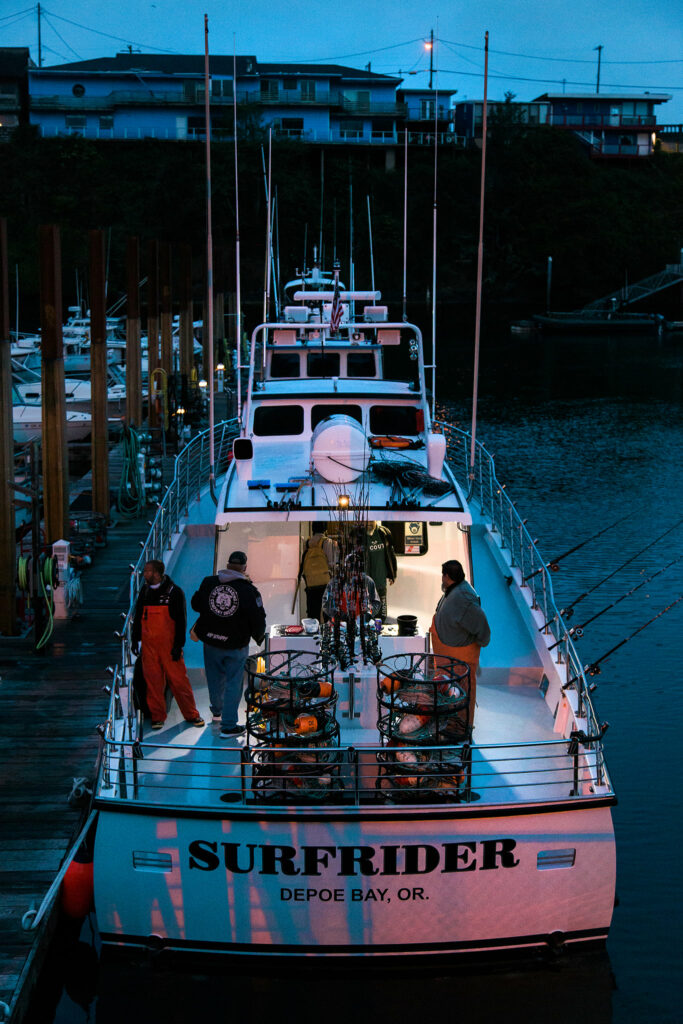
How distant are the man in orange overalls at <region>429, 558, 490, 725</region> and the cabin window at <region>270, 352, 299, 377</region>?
24.6ft

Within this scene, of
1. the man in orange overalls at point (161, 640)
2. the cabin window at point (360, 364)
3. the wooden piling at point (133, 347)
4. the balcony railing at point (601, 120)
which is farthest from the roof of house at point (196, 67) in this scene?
the man in orange overalls at point (161, 640)

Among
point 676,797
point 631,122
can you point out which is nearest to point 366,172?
point 631,122

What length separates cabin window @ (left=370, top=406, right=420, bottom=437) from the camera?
42.2ft

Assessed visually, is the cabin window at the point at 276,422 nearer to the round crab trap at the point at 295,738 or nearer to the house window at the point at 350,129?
the round crab trap at the point at 295,738

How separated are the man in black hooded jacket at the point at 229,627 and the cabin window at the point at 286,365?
7.20 meters

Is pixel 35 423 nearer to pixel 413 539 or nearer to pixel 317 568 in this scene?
pixel 413 539

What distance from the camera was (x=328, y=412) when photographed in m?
12.8

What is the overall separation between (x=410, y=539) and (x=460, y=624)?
102 inches

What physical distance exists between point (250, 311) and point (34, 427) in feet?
114

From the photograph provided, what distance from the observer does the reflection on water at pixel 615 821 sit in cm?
833

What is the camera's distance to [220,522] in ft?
33.6

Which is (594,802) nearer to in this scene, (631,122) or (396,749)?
(396,749)

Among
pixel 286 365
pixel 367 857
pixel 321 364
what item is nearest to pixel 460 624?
pixel 367 857

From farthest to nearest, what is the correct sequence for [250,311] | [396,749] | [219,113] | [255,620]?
[219,113] < [250,311] < [255,620] < [396,749]
